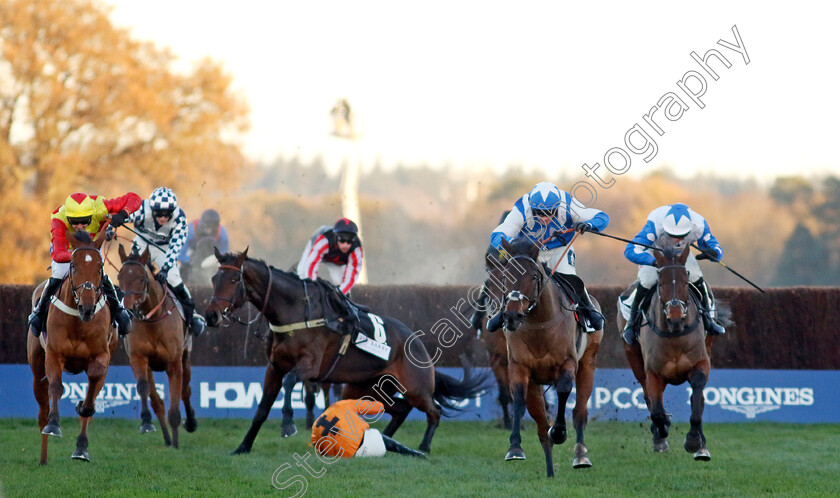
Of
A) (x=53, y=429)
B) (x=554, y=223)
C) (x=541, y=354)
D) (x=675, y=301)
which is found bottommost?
(x=53, y=429)

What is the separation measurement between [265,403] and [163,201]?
7.03ft

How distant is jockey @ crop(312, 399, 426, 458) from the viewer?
773 centimetres

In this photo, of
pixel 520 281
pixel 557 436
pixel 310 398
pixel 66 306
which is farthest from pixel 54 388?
pixel 557 436

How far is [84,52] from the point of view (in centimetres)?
2242

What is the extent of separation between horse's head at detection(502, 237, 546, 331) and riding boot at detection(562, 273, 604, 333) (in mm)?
721

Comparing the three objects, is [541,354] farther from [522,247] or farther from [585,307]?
[522,247]

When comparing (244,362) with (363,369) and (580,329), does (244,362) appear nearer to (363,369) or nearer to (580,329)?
(363,369)

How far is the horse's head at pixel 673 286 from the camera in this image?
22.4ft

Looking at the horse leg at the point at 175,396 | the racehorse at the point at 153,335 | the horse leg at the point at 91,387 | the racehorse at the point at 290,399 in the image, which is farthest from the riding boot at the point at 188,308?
the horse leg at the point at 91,387

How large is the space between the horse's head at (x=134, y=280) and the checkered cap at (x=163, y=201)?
15.8 inches

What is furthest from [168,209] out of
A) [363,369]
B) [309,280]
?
[363,369]

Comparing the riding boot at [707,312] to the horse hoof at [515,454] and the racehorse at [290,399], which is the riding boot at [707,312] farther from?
the racehorse at [290,399]

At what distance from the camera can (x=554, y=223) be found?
287 inches

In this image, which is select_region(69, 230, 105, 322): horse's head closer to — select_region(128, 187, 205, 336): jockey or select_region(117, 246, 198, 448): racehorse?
select_region(117, 246, 198, 448): racehorse
